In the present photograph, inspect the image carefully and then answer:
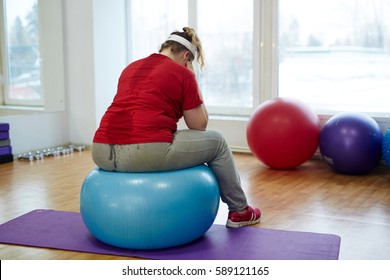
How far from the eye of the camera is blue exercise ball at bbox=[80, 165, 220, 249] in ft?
8.32

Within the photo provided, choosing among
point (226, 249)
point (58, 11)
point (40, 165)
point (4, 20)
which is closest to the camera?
point (226, 249)

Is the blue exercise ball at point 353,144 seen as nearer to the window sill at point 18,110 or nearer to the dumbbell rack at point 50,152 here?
the dumbbell rack at point 50,152

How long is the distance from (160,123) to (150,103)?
11 cm

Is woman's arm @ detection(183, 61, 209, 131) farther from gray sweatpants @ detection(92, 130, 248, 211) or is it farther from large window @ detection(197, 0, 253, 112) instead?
large window @ detection(197, 0, 253, 112)

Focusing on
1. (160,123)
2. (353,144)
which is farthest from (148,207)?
(353,144)

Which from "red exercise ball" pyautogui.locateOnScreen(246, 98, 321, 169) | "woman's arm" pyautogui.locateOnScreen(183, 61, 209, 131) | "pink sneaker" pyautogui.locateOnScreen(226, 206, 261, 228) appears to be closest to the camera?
"woman's arm" pyautogui.locateOnScreen(183, 61, 209, 131)

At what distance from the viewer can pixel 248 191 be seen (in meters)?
3.98

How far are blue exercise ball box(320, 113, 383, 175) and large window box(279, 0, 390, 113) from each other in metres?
0.72

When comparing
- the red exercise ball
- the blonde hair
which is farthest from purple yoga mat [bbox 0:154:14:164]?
the blonde hair

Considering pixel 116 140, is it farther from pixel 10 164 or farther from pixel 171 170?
pixel 10 164

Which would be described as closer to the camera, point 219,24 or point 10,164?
point 10,164

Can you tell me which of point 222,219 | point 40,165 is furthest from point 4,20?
point 222,219

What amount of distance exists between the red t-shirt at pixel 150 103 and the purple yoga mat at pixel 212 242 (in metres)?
0.54

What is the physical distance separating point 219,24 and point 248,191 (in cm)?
250
